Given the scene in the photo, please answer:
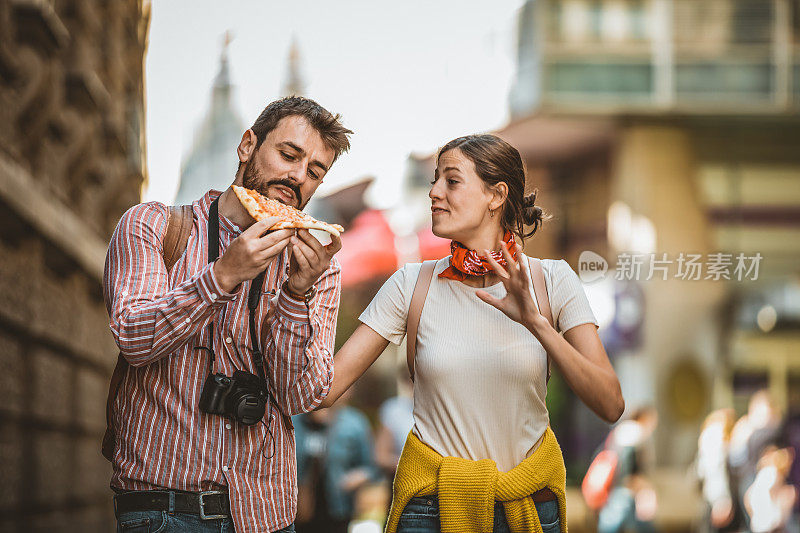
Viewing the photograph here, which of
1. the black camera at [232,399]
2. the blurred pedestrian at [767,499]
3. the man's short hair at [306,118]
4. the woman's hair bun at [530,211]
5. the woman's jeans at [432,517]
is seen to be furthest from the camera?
the blurred pedestrian at [767,499]

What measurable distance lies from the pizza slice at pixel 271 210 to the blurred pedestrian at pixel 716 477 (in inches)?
284

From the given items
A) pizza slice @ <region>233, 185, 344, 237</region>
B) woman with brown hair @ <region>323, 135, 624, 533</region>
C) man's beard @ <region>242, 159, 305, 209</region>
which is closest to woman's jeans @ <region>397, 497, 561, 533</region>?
woman with brown hair @ <region>323, 135, 624, 533</region>

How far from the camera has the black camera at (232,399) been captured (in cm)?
254

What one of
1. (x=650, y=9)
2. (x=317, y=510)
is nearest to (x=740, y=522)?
(x=317, y=510)

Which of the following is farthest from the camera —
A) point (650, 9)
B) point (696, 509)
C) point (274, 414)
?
point (650, 9)

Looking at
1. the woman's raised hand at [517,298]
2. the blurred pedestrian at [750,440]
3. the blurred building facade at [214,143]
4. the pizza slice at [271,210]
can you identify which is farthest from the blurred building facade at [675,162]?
the pizza slice at [271,210]

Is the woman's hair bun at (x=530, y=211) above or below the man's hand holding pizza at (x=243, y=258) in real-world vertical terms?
above

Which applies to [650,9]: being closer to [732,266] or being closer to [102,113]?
[732,266]

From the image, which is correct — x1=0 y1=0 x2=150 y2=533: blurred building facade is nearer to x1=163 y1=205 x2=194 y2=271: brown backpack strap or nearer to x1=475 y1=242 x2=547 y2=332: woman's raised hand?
x1=163 y1=205 x2=194 y2=271: brown backpack strap

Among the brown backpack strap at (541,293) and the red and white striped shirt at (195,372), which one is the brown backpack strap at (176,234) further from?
the brown backpack strap at (541,293)

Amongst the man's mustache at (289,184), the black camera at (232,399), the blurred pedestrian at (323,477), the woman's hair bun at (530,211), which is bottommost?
the blurred pedestrian at (323,477)

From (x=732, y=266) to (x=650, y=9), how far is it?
4.29 meters

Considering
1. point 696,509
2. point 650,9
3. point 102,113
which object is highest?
point 650,9

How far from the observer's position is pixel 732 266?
786cm
